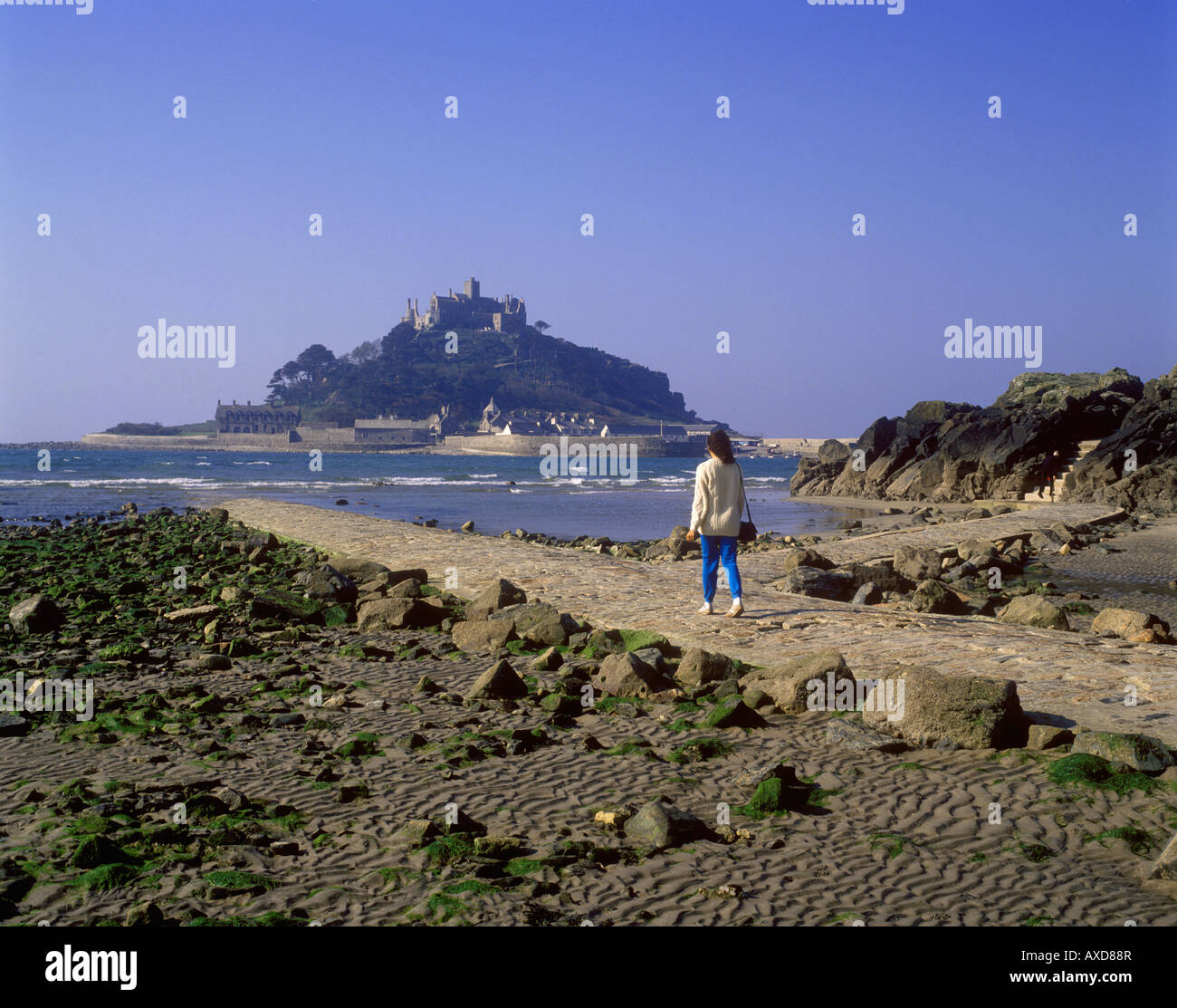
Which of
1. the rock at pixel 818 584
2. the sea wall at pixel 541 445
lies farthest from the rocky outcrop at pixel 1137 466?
the sea wall at pixel 541 445

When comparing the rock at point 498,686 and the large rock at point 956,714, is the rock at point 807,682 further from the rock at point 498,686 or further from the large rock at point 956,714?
the rock at point 498,686

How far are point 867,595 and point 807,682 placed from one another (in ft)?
16.5

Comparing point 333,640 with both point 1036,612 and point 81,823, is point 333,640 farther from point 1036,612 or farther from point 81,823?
point 1036,612

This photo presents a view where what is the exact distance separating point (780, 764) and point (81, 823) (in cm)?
361

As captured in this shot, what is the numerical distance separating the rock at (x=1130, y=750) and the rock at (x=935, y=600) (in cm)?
561

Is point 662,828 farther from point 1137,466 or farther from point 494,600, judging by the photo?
point 1137,466

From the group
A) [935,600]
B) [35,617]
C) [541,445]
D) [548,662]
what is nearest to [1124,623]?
[935,600]

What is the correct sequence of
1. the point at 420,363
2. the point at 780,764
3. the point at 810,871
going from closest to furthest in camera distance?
the point at 810,871
the point at 780,764
the point at 420,363

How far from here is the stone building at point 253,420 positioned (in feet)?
497

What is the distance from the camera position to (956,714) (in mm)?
5652

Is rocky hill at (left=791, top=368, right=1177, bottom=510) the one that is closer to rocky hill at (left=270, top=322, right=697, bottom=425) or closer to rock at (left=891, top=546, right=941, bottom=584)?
rock at (left=891, top=546, right=941, bottom=584)

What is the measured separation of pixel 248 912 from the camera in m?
3.82
